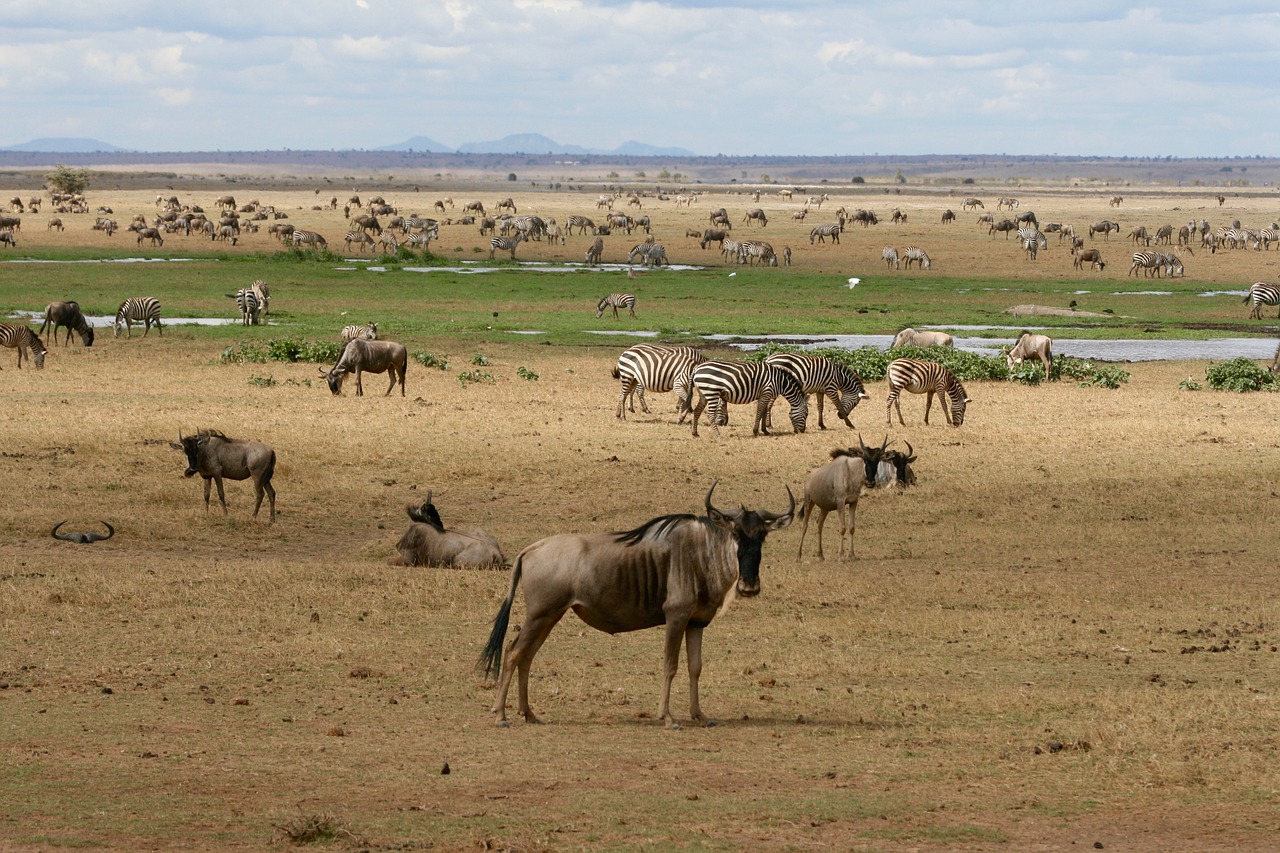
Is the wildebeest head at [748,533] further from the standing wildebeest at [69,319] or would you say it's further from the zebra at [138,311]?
the zebra at [138,311]

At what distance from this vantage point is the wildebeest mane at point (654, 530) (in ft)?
30.1

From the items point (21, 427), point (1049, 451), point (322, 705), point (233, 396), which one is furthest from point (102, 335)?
point (322, 705)

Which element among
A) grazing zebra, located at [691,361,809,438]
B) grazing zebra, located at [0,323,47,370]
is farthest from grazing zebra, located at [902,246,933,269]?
grazing zebra, located at [0,323,47,370]

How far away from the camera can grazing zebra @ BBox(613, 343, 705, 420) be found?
24.1 m

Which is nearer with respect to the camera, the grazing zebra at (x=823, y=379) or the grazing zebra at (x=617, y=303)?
the grazing zebra at (x=823, y=379)

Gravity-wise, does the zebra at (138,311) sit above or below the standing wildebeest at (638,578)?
below

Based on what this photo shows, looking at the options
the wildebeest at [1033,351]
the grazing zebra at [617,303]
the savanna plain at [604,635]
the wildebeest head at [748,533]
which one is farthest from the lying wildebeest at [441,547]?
the grazing zebra at [617,303]

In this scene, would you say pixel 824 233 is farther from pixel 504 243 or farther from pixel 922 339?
pixel 922 339

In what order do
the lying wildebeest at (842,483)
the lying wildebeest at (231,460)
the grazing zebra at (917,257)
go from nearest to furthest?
the lying wildebeest at (842,483)
the lying wildebeest at (231,460)
the grazing zebra at (917,257)

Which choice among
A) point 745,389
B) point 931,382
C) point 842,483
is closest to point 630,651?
point 842,483

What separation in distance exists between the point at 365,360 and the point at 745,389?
6935 millimetres

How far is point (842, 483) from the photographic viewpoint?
51.1ft

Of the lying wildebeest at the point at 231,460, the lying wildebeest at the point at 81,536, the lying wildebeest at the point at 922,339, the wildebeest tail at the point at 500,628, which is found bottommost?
the lying wildebeest at the point at 81,536

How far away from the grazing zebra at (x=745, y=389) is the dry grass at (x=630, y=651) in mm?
900
